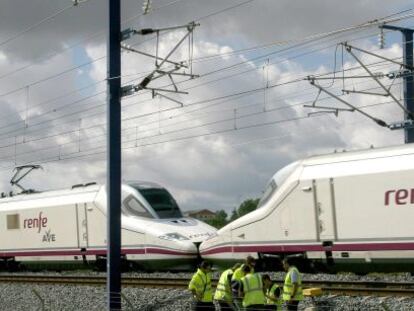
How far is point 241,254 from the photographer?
20.6m

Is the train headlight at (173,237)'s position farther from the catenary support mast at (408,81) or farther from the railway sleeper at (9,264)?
the railway sleeper at (9,264)

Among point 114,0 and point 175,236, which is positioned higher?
point 114,0

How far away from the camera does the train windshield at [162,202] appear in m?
24.2

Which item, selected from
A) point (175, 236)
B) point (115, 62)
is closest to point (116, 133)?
point (115, 62)

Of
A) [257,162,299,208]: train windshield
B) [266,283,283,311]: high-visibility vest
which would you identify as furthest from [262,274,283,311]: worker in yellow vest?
[257,162,299,208]: train windshield

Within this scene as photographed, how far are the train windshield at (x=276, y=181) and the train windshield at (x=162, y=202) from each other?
4.67 m

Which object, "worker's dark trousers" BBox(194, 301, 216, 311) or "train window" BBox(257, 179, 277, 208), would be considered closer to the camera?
"worker's dark trousers" BBox(194, 301, 216, 311)

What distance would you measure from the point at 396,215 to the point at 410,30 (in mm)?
12859

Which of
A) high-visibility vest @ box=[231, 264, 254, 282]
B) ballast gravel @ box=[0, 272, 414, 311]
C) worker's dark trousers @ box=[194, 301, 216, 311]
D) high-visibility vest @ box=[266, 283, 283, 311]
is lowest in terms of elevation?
ballast gravel @ box=[0, 272, 414, 311]

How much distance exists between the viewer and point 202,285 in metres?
13.2

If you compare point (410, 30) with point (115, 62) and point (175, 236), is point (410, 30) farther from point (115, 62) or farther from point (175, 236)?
point (115, 62)

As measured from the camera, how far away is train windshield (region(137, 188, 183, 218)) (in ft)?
79.3

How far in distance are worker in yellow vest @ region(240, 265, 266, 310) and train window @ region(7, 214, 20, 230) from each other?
1977 centimetres

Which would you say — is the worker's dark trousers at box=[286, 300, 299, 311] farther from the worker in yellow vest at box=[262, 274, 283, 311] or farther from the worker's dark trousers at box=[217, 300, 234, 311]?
the worker's dark trousers at box=[217, 300, 234, 311]
